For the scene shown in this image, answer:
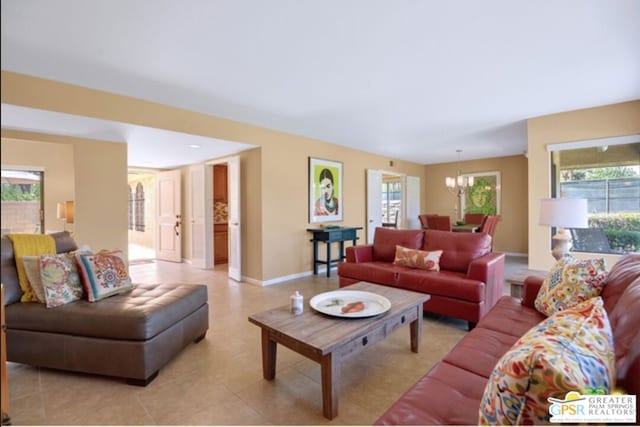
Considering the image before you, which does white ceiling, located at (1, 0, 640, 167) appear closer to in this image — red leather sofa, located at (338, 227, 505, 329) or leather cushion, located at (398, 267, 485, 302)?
red leather sofa, located at (338, 227, 505, 329)

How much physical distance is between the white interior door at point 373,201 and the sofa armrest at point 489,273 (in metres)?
3.36

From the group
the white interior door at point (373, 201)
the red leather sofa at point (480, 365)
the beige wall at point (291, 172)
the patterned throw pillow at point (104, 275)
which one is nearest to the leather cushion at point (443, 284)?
the red leather sofa at point (480, 365)

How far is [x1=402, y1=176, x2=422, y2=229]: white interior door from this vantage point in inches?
304

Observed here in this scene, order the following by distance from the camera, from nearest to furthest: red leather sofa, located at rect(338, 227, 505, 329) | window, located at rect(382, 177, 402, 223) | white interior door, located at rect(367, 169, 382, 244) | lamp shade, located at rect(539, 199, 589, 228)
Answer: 1. lamp shade, located at rect(539, 199, 589, 228)
2. red leather sofa, located at rect(338, 227, 505, 329)
3. white interior door, located at rect(367, 169, 382, 244)
4. window, located at rect(382, 177, 402, 223)

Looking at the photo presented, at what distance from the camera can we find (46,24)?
1.85m

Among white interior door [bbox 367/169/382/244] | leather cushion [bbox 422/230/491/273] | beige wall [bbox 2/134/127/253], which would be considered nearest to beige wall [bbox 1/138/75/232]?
beige wall [bbox 2/134/127/253]

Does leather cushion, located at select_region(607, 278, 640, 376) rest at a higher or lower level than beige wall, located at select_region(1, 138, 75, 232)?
lower

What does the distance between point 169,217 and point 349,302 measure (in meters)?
5.12

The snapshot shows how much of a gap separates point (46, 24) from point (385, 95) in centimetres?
278

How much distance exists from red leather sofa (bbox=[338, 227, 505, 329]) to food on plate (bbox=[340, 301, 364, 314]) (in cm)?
106

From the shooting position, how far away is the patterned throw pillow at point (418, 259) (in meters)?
3.27

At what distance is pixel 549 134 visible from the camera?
13.3ft

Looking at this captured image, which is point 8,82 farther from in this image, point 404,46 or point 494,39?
point 494,39

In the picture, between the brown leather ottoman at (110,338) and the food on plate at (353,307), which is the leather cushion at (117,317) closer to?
the brown leather ottoman at (110,338)
